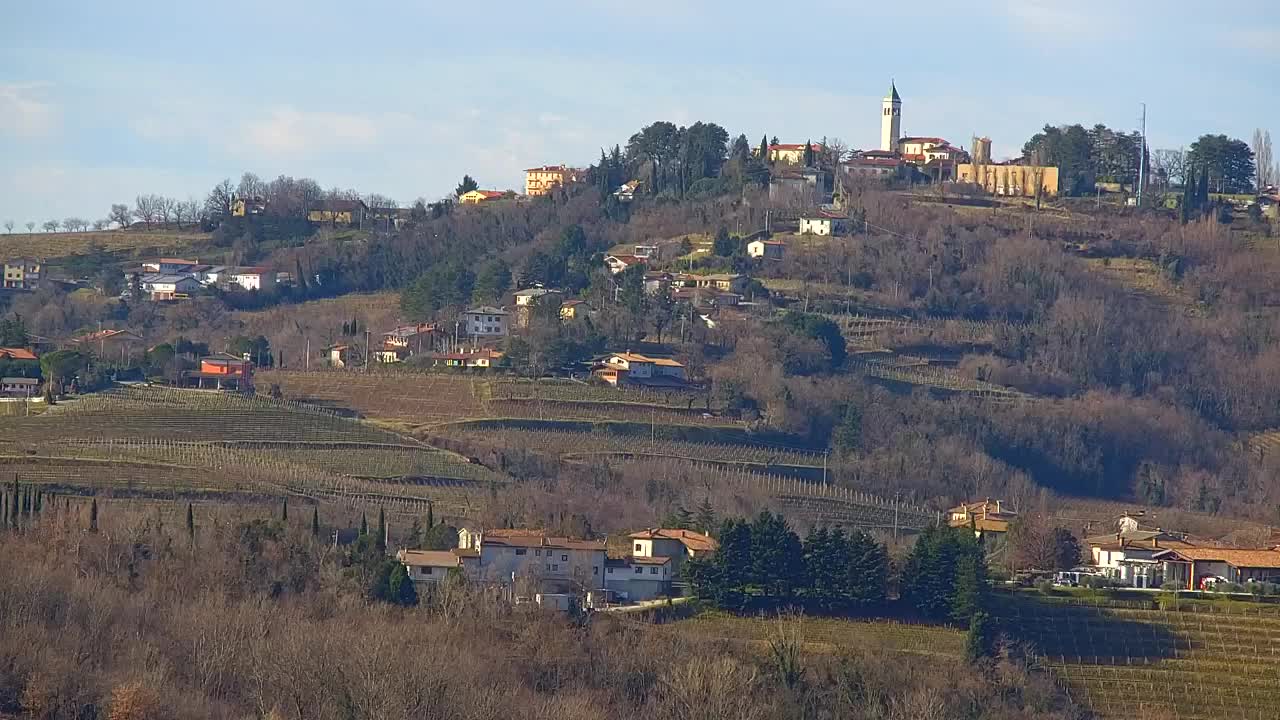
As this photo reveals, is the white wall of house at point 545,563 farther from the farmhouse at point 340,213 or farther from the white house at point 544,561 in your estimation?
the farmhouse at point 340,213

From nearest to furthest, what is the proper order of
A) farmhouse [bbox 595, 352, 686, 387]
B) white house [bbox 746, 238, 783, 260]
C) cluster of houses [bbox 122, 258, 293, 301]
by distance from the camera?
farmhouse [bbox 595, 352, 686, 387] → white house [bbox 746, 238, 783, 260] → cluster of houses [bbox 122, 258, 293, 301]

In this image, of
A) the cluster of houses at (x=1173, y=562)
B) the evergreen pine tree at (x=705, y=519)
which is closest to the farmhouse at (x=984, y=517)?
the cluster of houses at (x=1173, y=562)

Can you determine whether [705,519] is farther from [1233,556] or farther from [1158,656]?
[1158,656]

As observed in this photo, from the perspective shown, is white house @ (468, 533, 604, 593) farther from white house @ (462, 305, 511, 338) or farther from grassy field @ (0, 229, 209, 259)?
grassy field @ (0, 229, 209, 259)

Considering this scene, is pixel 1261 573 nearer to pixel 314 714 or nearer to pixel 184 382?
pixel 314 714

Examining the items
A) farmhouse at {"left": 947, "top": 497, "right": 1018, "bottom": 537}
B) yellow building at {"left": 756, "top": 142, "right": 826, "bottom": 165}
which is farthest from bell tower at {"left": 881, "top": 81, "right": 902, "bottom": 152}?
farmhouse at {"left": 947, "top": 497, "right": 1018, "bottom": 537}

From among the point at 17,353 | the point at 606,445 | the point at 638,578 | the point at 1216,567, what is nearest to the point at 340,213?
the point at 17,353
